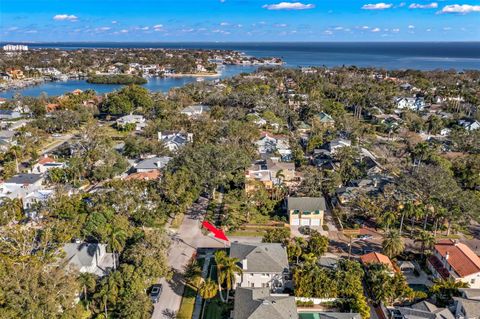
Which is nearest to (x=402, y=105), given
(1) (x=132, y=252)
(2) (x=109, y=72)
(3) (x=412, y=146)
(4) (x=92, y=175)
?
(3) (x=412, y=146)

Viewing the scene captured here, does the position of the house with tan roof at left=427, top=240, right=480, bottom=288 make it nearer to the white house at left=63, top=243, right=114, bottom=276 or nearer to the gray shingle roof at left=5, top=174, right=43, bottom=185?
the white house at left=63, top=243, right=114, bottom=276

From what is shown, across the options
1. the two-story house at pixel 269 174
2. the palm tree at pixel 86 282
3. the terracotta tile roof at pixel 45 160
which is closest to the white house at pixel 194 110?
the terracotta tile roof at pixel 45 160

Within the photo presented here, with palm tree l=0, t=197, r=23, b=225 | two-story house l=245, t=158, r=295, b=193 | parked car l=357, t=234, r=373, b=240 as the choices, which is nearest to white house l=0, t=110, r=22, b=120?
palm tree l=0, t=197, r=23, b=225

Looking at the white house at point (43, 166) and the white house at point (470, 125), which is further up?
the white house at point (470, 125)

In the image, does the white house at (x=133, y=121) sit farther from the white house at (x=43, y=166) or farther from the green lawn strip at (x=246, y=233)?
the green lawn strip at (x=246, y=233)

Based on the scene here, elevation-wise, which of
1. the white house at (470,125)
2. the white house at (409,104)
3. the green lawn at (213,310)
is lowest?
the green lawn at (213,310)

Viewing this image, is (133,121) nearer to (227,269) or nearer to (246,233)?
(246,233)
